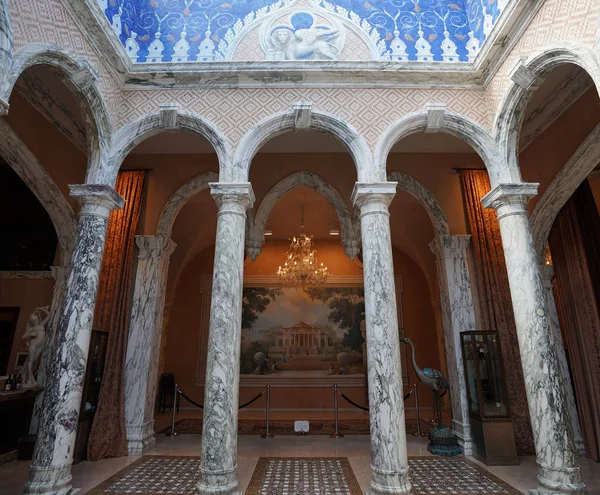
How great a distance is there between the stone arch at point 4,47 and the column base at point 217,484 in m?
3.68

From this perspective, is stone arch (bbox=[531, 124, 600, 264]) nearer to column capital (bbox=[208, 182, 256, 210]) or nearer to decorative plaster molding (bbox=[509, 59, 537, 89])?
decorative plaster molding (bbox=[509, 59, 537, 89])

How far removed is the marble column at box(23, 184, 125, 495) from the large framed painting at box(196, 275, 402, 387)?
6045mm

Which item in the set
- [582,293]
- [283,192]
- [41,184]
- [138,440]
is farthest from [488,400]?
[41,184]

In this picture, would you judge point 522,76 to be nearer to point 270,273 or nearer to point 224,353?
point 224,353

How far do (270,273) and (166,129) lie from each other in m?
5.99

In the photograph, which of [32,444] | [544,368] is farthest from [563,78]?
[32,444]

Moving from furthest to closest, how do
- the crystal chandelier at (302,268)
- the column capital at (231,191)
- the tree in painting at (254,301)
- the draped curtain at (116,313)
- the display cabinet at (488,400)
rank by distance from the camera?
the tree in painting at (254,301), the crystal chandelier at (302,268), the draped curtain at (116,313), the display cabinet at (488,400), the column capital at (231,191)

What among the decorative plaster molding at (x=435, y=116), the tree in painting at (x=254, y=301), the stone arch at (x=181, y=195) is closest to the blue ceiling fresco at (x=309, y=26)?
the decorative plaster molding at (x=435, y=116)

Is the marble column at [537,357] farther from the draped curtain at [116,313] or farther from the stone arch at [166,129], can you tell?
the draped curtain at [116,313]

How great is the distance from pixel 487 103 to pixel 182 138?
4.38 meters

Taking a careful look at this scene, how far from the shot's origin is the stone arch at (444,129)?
4.70m

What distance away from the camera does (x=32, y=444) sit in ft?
16.9

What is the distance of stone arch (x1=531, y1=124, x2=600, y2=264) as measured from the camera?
5184 mm

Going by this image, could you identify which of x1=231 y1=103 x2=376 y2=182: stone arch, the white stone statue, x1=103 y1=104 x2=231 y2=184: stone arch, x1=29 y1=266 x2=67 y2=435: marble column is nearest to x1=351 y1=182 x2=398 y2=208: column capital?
x1=231 y1=103 x2=376 y2=182: stone arch
